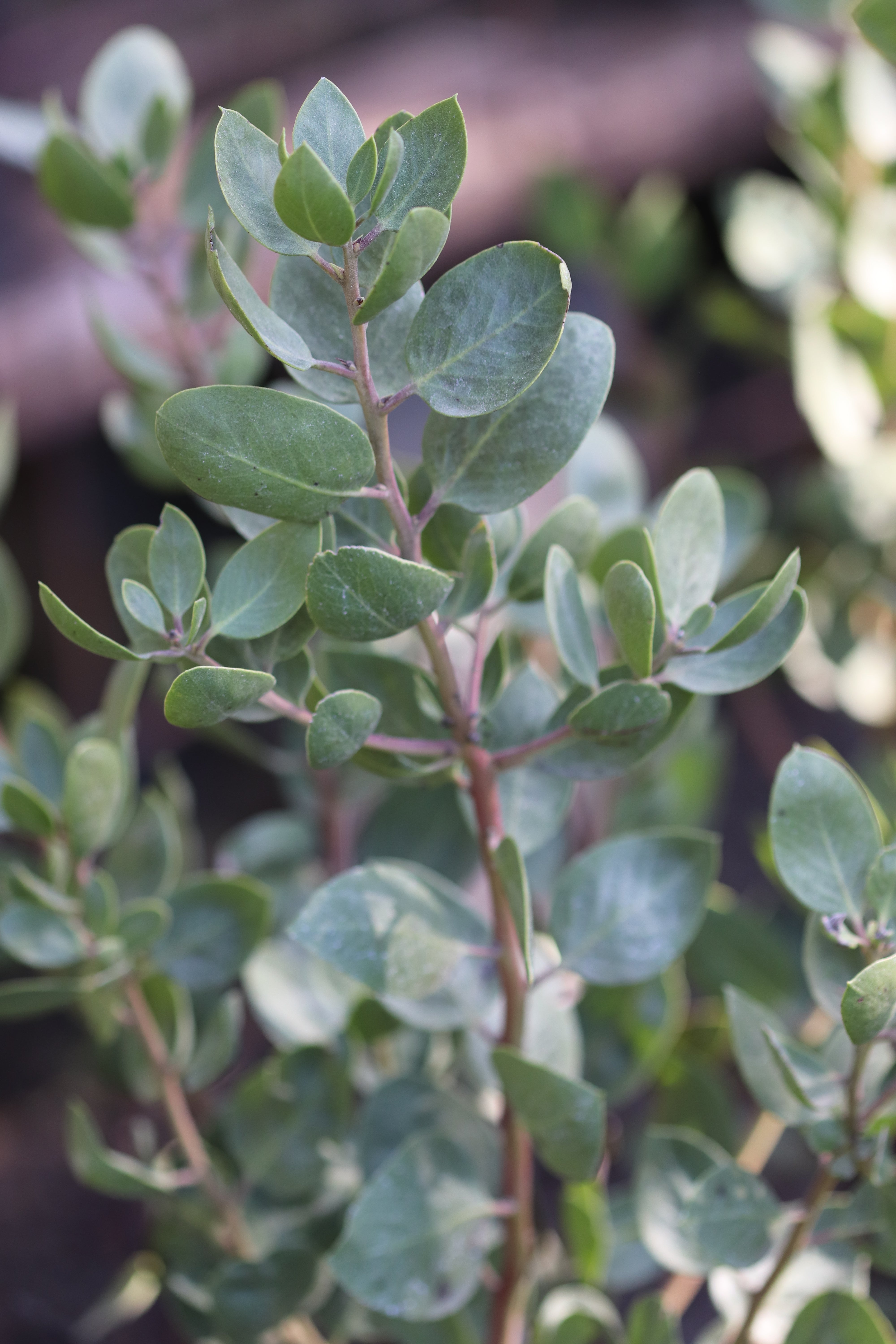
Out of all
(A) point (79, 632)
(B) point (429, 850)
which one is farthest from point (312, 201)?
(B) point (429, 850)

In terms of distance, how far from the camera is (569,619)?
0.38 metres

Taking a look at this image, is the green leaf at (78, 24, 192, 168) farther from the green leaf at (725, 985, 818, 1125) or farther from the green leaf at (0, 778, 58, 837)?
the green leaf at (725, 985, 818, 1125)

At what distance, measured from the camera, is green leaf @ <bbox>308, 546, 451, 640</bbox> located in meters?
0.31

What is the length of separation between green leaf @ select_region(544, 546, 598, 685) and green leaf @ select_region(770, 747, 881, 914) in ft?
0.23

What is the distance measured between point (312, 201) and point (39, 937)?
0.98 feet

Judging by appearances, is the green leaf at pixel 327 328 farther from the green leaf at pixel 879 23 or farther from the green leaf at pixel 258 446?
the green leaf at pixel 879 23

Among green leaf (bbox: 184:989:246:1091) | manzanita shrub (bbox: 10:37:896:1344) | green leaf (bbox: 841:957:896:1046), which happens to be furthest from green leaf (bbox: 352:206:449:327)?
green leaf (bbox: 184:989:246:1091)

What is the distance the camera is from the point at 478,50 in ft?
4.94

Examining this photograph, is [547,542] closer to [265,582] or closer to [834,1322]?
[265,582]

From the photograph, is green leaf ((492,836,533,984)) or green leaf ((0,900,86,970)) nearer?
green leaf ((492,836,533,984))

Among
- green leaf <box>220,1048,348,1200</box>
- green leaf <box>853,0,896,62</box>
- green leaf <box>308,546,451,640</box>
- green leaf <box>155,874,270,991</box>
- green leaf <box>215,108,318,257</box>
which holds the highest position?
green leaf <box>853,0,896,62</box>

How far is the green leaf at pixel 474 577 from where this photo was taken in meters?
0.37

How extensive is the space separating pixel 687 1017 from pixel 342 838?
0.72ft

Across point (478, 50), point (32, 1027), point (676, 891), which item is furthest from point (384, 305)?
point (478, 50)
